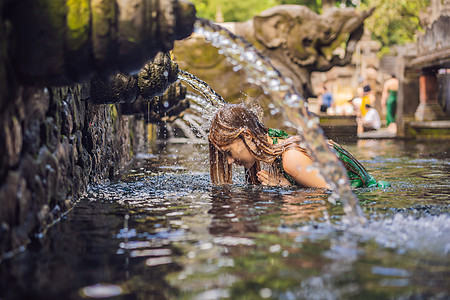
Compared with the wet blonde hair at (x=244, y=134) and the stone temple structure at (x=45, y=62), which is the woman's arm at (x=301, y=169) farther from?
the stone temple structure at (x=45, y=62)

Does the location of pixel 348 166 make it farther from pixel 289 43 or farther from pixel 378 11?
pixel 378 11

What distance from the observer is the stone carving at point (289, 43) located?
17.3 metres

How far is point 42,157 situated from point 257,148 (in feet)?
6.06

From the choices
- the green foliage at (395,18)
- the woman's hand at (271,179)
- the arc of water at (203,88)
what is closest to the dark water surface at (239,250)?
the woman's hand at (271,179)

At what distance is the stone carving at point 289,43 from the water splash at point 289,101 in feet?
43.7

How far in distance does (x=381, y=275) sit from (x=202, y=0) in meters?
37.2

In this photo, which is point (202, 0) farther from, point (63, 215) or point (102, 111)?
point (63, 215)

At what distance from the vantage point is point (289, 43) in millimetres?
17375

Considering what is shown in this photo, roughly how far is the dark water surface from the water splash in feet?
0.61

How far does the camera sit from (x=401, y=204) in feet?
13.6

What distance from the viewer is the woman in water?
15.0ft

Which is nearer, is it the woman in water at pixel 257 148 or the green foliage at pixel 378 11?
the woman in water at pixel 257 148

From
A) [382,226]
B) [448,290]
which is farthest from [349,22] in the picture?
[448,290]

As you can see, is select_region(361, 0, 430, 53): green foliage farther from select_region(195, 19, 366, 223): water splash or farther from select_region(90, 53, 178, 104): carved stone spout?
select_region(195, 19, 366, 223): water splash
